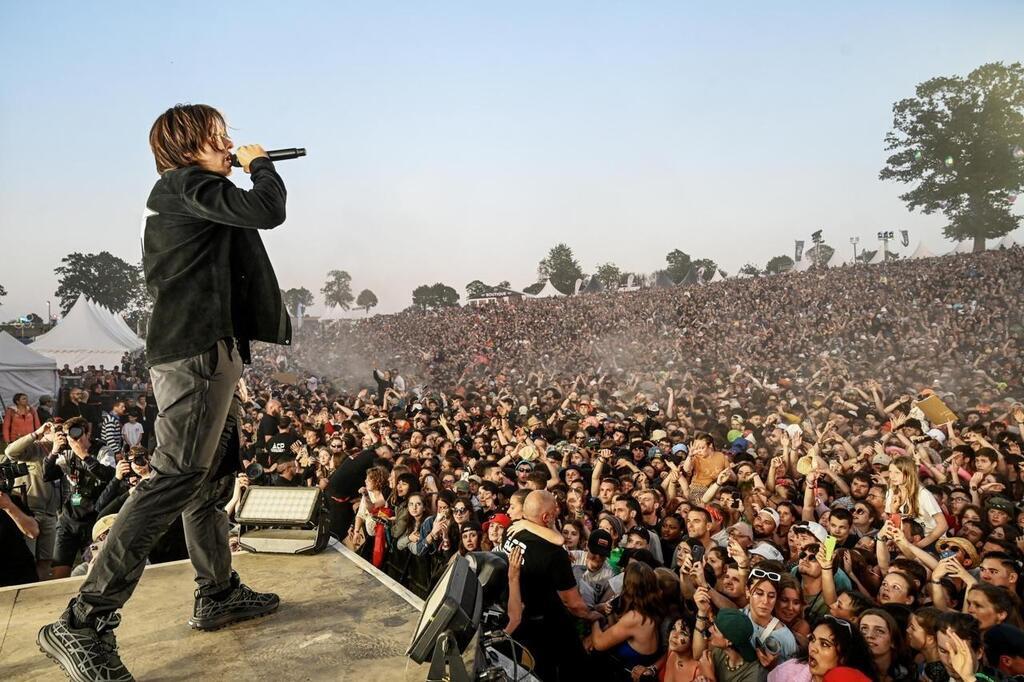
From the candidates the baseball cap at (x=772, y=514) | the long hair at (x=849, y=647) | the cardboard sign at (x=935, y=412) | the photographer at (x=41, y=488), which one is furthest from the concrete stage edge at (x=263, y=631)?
the cardboard sign at (x=935, y=412)

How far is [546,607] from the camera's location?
2930 millimetres

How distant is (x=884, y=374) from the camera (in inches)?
424

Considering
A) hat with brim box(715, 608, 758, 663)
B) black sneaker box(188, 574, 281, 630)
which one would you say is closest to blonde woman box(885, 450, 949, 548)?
hat with brim box(715, 608, 758, 663)

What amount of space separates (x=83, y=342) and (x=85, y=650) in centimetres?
1646

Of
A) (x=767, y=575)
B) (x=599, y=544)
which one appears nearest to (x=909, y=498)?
(x=767, y=575)

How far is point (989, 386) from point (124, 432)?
1173 cm

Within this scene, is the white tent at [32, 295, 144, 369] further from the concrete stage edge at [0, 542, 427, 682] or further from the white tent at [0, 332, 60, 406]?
the concrete stage edge at [0, 542, 427, 682]

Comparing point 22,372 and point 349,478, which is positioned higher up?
point 22,372

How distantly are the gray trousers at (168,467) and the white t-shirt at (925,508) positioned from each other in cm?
410

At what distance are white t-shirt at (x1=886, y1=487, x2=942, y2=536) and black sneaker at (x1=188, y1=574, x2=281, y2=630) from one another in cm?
383

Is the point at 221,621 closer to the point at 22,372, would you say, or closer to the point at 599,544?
the point at 599,544

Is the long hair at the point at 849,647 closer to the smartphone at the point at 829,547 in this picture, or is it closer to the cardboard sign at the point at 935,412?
the smartphone at the point at 829,547

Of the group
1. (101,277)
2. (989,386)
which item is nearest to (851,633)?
(989,386)

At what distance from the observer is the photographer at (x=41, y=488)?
490 centimetres
